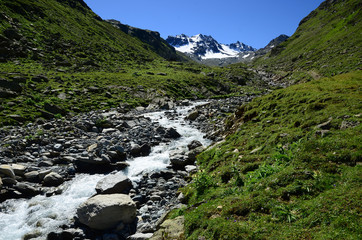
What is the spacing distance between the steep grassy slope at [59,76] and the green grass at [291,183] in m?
28.9

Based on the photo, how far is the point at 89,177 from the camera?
17.6m

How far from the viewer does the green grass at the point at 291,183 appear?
6688mm

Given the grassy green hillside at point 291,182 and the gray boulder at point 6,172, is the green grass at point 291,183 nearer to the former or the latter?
the grassy green hillside at point 291,182

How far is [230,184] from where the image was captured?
11.2 metres

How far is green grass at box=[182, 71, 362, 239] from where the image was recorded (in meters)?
6.69

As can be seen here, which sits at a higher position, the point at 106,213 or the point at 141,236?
the point at 106,213

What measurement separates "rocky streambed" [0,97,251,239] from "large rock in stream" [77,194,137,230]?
53 mm

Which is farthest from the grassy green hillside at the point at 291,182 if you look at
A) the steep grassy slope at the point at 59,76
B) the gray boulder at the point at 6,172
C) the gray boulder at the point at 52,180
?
the steep grassy slope at the point at 59,76

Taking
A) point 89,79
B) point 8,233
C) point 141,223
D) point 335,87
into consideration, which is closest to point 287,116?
point 335,87

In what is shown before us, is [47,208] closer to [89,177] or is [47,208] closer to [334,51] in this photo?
[89,177]

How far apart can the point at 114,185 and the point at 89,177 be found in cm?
439

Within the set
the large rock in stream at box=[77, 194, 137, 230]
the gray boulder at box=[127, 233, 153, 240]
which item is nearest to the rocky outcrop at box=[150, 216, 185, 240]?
the gray boulder at box=[127, 233, 153, 240]

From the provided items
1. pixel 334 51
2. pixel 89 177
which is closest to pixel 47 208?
pixel 89 177

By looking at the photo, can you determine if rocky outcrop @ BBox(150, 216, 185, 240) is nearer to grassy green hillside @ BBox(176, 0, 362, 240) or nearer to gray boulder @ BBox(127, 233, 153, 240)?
grassy green hillside @ BBox(176, 0, 362, 240)
